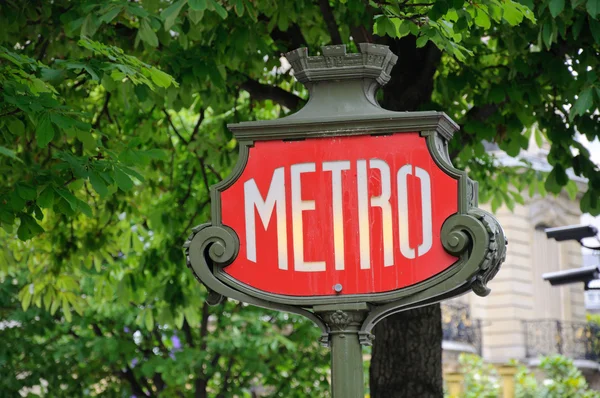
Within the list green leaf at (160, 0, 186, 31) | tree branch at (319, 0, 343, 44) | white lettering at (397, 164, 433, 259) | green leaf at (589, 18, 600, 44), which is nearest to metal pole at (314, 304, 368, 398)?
white lettering at (397, 164, 433, 259)

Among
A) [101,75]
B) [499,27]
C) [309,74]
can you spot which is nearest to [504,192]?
[499,27]

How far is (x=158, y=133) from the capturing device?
11.8 m

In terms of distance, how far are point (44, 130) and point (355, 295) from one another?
2.62 metres

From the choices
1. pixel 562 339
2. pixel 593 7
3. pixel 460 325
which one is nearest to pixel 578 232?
pixel 593 7

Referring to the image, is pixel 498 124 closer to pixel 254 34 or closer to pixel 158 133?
pixel 254 34

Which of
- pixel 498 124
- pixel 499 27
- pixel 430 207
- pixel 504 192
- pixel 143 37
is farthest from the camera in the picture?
pixel 504 192

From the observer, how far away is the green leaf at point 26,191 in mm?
6055

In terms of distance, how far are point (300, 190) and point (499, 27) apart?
4935 mm

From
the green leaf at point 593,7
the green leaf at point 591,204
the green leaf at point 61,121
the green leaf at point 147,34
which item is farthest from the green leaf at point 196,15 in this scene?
the green leaf at point 591,204

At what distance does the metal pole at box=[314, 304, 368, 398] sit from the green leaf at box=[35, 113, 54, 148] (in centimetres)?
250

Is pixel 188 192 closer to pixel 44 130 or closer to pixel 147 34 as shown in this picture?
pixel 147 34

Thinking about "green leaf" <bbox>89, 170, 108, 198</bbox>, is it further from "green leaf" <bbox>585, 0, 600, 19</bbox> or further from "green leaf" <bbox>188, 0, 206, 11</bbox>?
"green leaf" <bbox>585, 0, 600, 19</bbox>

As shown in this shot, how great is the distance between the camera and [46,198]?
6.10 m

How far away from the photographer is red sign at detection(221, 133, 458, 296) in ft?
12.6
